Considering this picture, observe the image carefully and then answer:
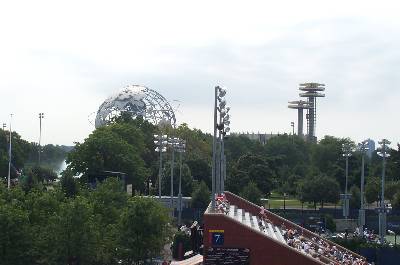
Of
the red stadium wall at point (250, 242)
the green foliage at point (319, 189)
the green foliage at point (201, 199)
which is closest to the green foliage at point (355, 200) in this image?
the green foliage at point (319, 189)

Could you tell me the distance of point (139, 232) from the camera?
145ft

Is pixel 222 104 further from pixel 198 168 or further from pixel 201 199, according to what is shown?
pixel 198 168

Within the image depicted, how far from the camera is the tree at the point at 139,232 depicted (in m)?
44.0

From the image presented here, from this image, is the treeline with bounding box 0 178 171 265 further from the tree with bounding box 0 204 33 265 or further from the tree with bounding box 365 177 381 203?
the tree with bounding box 365 177 381 203

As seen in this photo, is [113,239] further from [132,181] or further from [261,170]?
[261,170]

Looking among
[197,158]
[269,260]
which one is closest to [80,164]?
[197,158]

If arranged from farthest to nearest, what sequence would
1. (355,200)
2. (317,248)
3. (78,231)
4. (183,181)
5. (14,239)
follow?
(183,181), (355,200), (317,248), (78,231), (14,239)

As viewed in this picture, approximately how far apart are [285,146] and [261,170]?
2206 inches

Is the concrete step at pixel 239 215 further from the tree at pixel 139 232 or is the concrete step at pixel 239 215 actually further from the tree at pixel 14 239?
the tree at pixel 14 239

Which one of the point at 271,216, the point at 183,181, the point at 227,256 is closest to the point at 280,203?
the point at 183,181

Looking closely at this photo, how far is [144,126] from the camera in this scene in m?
123

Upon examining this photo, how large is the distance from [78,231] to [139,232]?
179 inches

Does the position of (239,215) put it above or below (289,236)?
above

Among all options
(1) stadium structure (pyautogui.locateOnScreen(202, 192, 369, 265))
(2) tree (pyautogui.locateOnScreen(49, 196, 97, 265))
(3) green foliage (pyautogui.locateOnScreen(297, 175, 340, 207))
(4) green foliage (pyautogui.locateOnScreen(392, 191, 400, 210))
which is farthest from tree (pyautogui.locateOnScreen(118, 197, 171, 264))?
(3) green foliage (pyautogui.locateOnScreen(297, 175, 340, 207))
